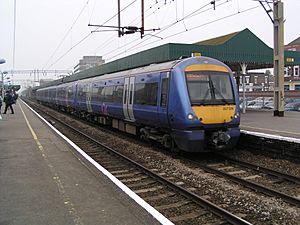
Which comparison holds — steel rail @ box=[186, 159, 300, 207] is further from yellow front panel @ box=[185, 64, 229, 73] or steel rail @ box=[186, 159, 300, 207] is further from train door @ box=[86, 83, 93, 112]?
train door @ box=[86, 83, 93, 112]

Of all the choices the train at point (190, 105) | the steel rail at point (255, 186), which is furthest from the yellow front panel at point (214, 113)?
the steel rail at point (255, 186)

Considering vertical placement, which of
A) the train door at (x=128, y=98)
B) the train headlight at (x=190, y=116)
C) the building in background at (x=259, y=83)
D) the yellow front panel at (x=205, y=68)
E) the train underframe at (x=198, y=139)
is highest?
the building in background at (x=259, y=83)

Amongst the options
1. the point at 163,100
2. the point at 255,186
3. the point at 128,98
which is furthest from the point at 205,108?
the point at 128,98

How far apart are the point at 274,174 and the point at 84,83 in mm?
17119

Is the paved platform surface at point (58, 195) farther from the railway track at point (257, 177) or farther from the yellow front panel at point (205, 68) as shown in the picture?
the yellow front panel at point (205, 68)

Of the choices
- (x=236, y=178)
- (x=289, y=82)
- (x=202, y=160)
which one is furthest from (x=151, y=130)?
(x=289, y=82)

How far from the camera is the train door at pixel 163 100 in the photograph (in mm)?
10492

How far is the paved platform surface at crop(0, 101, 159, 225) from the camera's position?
5152 millimetres

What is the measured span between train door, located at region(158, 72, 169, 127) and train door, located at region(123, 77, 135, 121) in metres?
2.76

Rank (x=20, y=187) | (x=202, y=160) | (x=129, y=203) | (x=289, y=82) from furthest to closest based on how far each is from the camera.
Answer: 1. (x=289, y=82)
2. (x=202, y=160)
3. (x=20, y=187)
4. (x=129, y=203)

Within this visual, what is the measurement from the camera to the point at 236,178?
311 inches

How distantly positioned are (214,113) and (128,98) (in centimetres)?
472

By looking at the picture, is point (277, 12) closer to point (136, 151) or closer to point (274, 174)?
point (136, 151)

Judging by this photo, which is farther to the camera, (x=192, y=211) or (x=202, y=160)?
(x=202, y=160)
